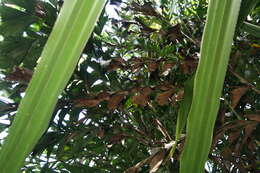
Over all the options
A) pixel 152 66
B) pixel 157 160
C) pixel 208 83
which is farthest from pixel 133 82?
pixel 208 83

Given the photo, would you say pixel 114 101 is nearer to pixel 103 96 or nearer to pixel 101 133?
pixel 103 96

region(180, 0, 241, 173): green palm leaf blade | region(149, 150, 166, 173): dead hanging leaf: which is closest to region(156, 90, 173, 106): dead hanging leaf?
region(149, 150, 166, 173): dead hanging leaf

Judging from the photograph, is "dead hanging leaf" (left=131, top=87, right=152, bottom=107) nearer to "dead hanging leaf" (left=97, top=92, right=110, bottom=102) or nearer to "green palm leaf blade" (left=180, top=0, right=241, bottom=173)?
"dead hanging leaf" (left=97, top=92, right=110, bottom=102)

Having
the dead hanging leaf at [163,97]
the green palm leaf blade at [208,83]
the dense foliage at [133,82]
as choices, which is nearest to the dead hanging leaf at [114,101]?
the dense foliage at [133,82]

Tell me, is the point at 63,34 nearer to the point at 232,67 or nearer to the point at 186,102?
the point at 186,102

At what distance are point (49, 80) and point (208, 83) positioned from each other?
0.12 meters

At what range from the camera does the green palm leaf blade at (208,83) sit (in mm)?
237

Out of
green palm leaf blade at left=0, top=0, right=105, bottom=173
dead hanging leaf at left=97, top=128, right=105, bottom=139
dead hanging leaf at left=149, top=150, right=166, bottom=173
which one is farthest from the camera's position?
dead hanging leaf at left=97, top=128, right=105, bottom=139

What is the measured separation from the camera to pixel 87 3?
0.24m

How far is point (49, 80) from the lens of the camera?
0.21 metres

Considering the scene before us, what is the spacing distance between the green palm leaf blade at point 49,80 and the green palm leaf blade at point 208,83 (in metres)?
0.10

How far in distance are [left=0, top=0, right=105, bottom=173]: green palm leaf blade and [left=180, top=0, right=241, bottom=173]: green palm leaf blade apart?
0.32ft

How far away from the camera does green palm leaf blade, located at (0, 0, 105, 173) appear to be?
200 mm

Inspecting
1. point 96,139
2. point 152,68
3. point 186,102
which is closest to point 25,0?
point 152,68
